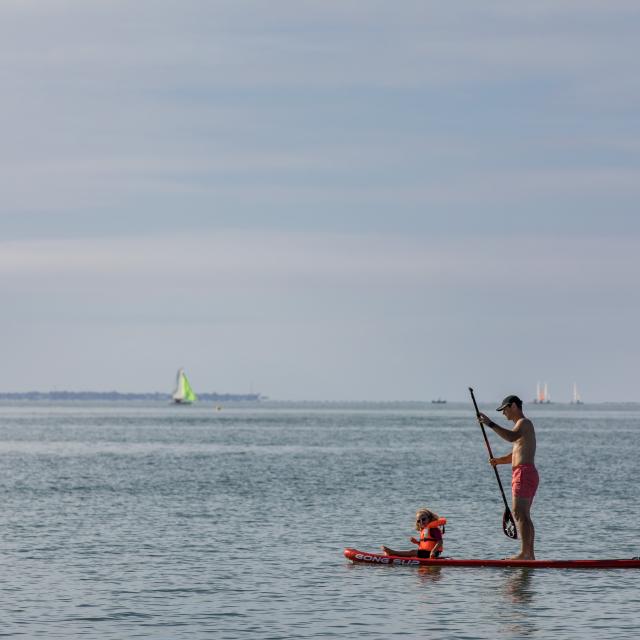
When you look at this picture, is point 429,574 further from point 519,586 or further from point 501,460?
point 501,460

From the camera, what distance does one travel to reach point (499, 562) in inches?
958

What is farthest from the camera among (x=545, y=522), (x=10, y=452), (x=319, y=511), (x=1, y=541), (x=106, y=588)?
(x=10, y=452)

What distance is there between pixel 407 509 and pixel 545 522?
18.4 feet

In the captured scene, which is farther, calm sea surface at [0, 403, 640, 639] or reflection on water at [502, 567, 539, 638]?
calm sea surface at [0, 403, 640, 639]

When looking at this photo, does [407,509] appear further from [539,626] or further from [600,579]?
[539,626]

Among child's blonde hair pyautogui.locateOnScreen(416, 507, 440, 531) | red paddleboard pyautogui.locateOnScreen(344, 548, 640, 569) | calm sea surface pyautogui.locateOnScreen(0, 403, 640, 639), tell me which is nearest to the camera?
calm sea surface pyautogui.locateOnScreen(0, 403, 640, 639)

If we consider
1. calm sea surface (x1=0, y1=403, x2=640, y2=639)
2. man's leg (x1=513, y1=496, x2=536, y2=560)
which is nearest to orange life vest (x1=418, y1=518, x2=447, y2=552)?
calm sea surface (x1=0, y1=403, x2=640, y2=639)

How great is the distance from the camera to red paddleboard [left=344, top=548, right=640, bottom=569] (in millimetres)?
24172

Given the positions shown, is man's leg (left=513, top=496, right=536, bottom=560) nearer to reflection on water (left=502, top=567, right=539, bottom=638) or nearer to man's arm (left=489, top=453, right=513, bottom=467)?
reflection on water (left=502, top=567, right=539, bottom=638)

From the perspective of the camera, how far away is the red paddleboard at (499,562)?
24.2 meters

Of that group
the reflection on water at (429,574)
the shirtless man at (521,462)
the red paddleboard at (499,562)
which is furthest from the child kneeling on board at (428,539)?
the shirtless man at (521,462)

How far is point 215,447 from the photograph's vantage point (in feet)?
320

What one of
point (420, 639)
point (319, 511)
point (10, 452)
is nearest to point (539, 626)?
point (420, 639)

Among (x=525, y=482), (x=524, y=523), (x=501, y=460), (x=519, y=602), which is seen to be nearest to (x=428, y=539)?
(x=524, y=523)
